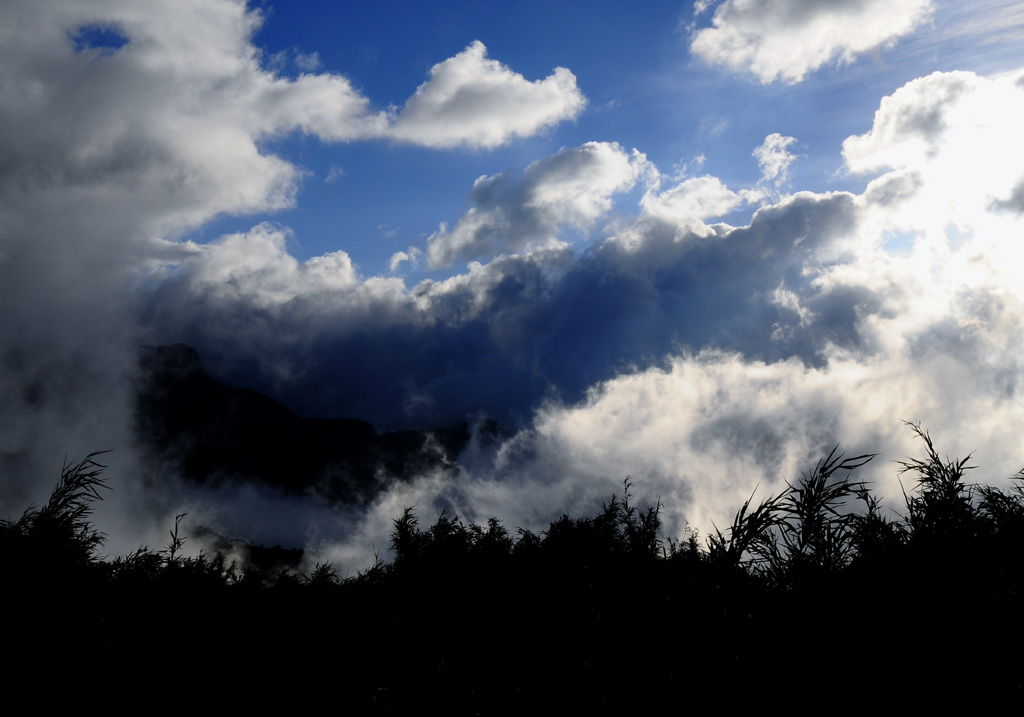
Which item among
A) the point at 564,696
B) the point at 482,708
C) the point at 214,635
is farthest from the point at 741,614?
the point at 214,635

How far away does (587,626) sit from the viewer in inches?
486

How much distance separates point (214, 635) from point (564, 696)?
7.52 m

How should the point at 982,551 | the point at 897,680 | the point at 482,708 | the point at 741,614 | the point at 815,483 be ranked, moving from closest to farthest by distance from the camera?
the point at 815,483 < the point at 741,614 < the point at 897,680 < the point at 482,708 < the point at 982,551

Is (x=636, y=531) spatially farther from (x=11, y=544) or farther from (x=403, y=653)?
(x=11, y=544)

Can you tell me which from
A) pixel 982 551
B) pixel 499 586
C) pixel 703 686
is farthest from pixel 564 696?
pixel 499 586

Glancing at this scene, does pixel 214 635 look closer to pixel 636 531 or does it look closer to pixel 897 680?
pixel 897 680

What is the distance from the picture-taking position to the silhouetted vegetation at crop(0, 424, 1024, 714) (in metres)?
7.14

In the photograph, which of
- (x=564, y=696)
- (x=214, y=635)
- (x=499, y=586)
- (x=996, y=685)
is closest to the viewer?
(x=996, y=685)

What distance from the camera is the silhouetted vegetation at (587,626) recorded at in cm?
714

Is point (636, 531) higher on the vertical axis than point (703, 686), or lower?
higher

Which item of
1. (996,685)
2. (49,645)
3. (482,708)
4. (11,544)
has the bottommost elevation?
(482,708)

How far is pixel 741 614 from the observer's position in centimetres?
697

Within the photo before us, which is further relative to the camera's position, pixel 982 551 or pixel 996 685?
pixel 982 551

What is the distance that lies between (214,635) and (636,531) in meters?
17.7
